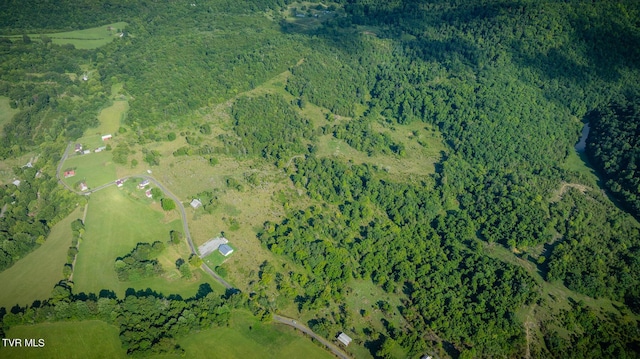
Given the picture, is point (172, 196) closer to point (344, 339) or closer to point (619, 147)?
point (344, 339)

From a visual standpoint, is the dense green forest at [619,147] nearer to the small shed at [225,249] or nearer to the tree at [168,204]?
the small shed at [225,249]

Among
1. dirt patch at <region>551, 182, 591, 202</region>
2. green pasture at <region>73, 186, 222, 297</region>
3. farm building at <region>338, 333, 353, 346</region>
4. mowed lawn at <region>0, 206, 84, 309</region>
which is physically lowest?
Result: mowed lawn at <region>0, 206, 84, 309</region>

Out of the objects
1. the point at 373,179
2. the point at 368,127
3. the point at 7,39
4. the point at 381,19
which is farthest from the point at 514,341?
the point at 7,39

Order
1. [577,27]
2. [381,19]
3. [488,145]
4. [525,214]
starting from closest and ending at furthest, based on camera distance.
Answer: [525,214]
[488,145]
[577,27]
[381,19]

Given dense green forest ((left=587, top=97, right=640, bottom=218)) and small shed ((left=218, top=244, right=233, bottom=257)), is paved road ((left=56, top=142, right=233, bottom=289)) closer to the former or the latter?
small shed ((left=218, top=244, right=233, bottom=257))

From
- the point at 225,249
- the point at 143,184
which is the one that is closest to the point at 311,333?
the point at 225,249

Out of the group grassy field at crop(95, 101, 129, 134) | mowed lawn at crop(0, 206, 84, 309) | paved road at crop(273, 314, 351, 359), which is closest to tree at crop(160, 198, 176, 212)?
mowed lawn at crop(0, 206, 84, 309)

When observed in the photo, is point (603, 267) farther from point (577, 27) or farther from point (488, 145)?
point (577, 27)
